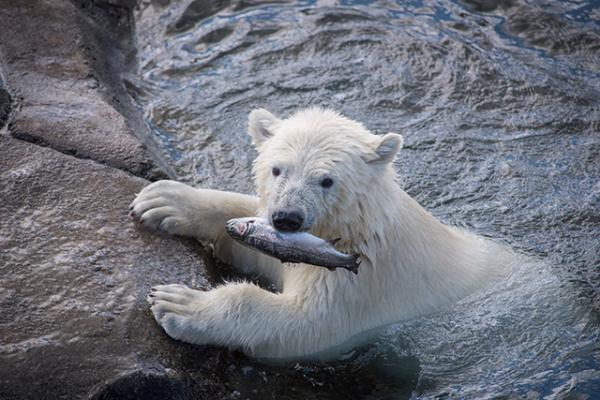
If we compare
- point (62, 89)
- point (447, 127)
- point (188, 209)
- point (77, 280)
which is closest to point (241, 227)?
point (188, 209)

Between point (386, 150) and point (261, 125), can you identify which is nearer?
point (386, 150)

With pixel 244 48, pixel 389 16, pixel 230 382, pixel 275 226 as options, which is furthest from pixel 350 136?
pixel 389 16

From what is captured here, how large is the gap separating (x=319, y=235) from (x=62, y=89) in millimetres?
2835

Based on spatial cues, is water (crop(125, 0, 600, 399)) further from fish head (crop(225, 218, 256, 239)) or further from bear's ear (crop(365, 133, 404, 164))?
bear's ear (crop(365, 133, 404, 164))

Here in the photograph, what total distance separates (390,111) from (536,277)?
2.40 m

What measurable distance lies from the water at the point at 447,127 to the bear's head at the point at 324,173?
0.95 metres

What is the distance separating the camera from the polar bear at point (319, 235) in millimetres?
4695

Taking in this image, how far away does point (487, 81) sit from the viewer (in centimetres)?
806

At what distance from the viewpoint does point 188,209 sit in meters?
5.34

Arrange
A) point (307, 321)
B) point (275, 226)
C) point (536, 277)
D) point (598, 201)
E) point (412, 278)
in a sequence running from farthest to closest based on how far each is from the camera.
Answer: point (598, 201)
point (536, 277)
point (412, 278)
point (307, 321)
point (275, 226)

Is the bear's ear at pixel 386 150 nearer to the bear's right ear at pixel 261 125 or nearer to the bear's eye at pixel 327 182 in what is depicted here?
the bear's eye at pixel 327 182

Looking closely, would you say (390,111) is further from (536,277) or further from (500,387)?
(500,387)

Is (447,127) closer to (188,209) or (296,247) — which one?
(188,209)

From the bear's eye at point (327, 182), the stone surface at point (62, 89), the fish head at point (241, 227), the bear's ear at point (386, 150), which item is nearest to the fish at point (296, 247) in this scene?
the fish head at point (241, 227)
